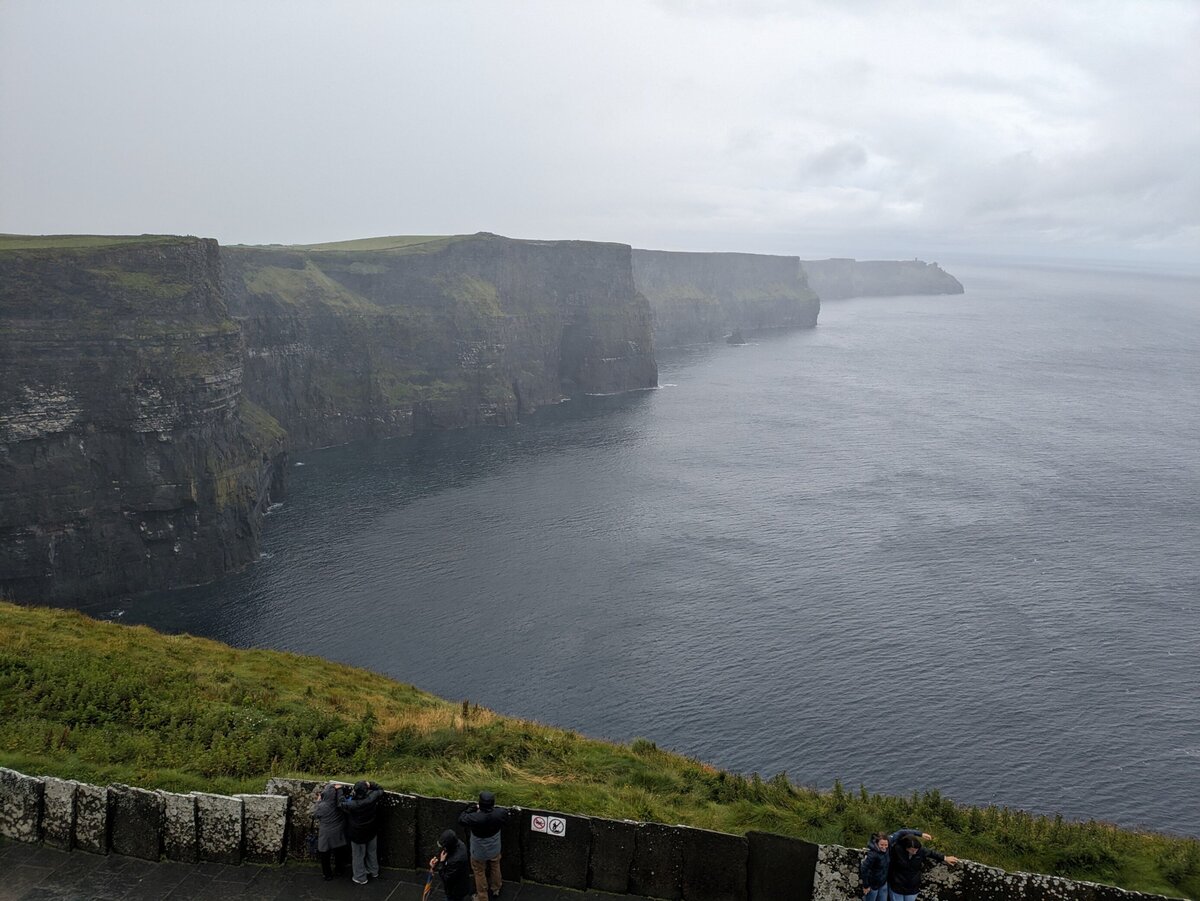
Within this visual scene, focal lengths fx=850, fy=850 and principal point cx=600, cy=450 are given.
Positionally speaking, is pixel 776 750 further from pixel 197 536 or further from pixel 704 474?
pixel 704 474

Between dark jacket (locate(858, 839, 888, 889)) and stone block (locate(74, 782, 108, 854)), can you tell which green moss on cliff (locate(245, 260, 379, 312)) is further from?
dark jacket (locate(858, 839, 888, 889))

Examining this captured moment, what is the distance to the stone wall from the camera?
47.1 feet

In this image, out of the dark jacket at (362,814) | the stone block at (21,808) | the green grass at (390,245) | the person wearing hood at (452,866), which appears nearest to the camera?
the person wearing hood at (452,866)

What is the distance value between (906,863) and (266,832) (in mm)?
11164

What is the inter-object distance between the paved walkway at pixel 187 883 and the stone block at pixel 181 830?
189 mm

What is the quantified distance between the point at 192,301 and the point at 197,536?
926 inches

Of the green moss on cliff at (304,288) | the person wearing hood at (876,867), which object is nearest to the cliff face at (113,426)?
the green moss on cliff at (304,288)

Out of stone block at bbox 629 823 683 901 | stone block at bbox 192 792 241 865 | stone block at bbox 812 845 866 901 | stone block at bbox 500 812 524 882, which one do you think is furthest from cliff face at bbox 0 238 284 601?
stone block at bbox 812 845 866 901

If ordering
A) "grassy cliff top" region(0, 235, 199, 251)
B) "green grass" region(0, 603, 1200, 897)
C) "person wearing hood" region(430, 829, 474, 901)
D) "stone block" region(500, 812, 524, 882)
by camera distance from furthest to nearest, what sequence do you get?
"grassy cliff top" region(0, 235, 199, 251), "green grass" region(0, 603, 1200, 897), "stone block" region(500, 812, 524, 882), "person wearing hood" region(430, 829, 474, 901)

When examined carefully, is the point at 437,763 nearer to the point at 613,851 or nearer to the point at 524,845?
the point at 524,845

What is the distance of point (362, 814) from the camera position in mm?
14570

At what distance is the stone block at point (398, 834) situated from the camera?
15469mm

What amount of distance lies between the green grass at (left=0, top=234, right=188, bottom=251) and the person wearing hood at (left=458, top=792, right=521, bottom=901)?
81.7 m

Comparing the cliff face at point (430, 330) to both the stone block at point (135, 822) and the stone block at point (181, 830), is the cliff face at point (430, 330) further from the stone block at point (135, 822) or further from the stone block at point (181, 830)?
the stone block at point (181, 830)
